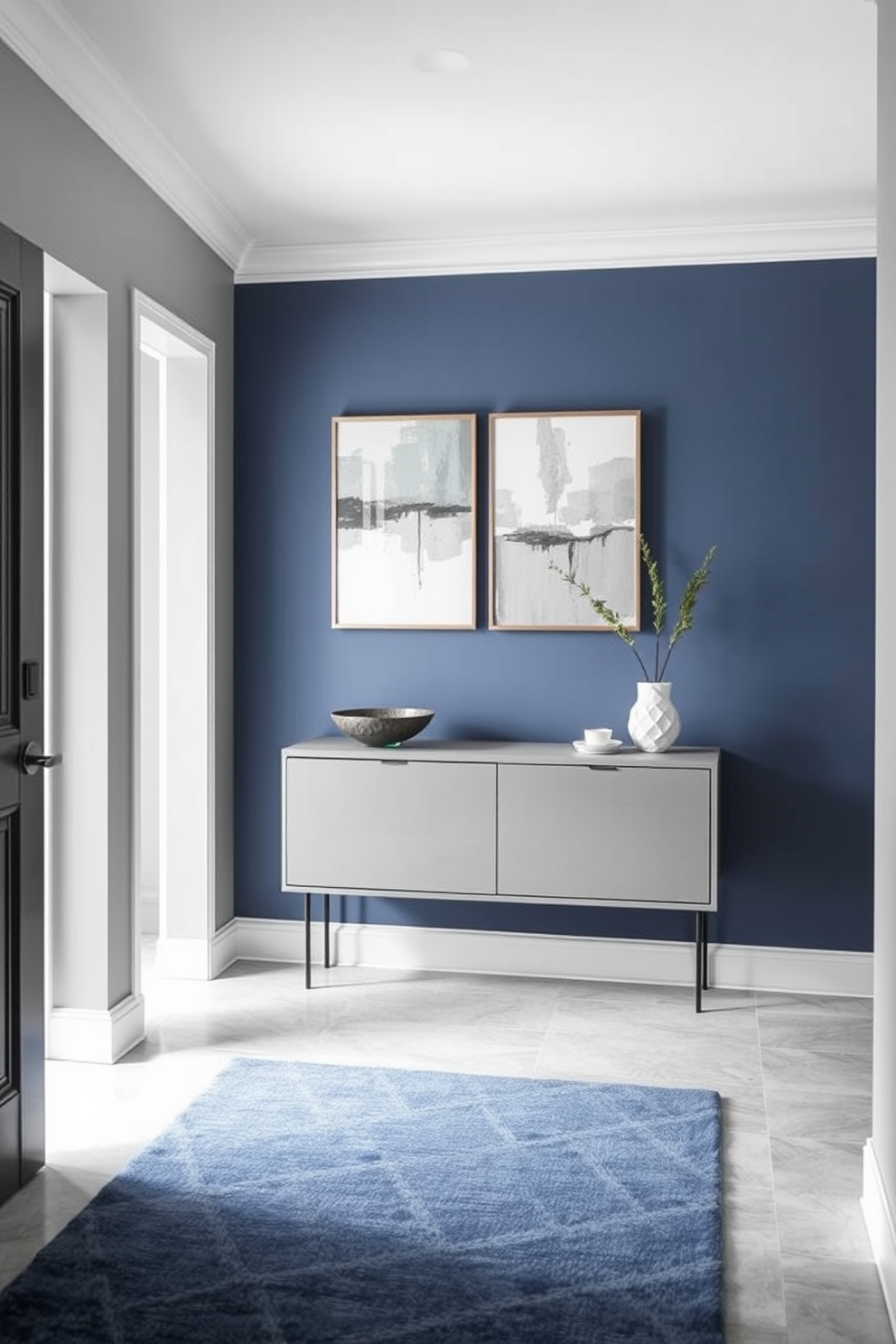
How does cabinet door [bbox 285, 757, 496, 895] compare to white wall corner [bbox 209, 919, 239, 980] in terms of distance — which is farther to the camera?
white wall corner [bbox 209, 919, 239, 980]

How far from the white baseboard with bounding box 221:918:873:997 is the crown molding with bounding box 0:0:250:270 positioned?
2.47 meters

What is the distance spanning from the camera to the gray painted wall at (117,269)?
2.88 metres

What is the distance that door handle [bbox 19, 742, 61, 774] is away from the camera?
2.68 m

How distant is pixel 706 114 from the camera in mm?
3307

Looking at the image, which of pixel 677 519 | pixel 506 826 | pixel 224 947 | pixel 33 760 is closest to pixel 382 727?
pixel 506 826

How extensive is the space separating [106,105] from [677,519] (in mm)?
2174

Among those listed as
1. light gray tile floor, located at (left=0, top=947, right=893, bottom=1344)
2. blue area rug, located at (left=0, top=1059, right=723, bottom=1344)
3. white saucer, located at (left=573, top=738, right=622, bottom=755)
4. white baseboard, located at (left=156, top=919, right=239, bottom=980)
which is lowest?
light gray tile floor, located at (left=0, top=947, right=893, bottom=1344)

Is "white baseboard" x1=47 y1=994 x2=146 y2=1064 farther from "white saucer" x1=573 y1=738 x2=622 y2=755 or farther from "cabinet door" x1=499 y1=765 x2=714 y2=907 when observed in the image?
"white saucer" x1=573 y1=738 x2=622 y2=755

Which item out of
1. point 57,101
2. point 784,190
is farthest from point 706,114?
point 57,101

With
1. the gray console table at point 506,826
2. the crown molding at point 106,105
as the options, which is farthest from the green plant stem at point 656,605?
the crown molding at point 106,105

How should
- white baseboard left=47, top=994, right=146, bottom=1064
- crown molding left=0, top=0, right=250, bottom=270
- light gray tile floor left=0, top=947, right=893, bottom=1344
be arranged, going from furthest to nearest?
white baseboard left=47, top=994, right=146, bottom=1064
crown molding left=0, top=0, right=250, bottom=270
light gray tile floor left=0, top=947, right=893, bottom=1344

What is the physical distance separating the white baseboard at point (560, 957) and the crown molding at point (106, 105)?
247 centimetres

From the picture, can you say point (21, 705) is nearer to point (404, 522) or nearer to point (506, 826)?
point (506, 826)

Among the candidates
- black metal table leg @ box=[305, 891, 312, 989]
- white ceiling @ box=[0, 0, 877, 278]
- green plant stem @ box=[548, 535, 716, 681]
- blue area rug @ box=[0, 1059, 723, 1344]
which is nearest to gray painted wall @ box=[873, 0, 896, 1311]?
blue area rug @ box=[0, 1059, 723, 1344]
